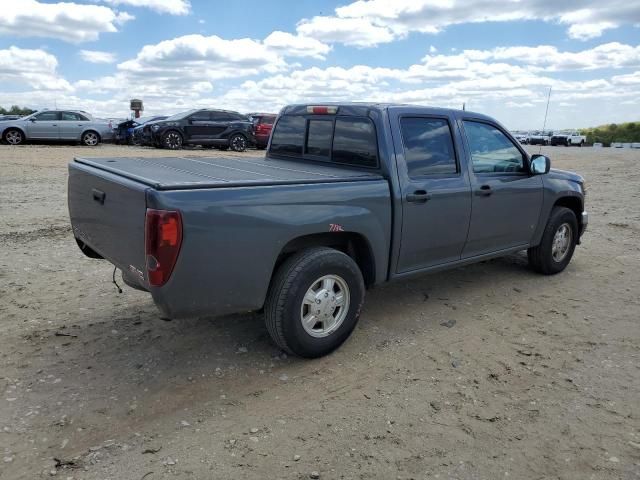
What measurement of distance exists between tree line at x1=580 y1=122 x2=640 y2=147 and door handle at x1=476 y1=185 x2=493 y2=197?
183 feet

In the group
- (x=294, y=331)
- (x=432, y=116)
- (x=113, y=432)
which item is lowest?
(x=113, y=432)

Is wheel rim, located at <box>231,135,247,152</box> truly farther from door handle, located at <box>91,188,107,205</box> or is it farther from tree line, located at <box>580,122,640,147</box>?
tree line, located at <box>580,122,640,147</box>

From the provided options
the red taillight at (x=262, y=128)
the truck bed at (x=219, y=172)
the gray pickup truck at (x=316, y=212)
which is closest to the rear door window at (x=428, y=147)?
the gray pickup truck at (x=316, y=212)

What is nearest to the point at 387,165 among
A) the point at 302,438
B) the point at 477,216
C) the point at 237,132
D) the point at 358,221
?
the point at 358,221

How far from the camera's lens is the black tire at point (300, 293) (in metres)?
3.68

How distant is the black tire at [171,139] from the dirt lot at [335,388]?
15473 mm

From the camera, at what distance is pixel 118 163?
4164 mm

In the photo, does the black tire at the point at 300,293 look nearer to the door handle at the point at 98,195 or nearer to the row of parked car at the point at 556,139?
the door handle at the point at 98,195

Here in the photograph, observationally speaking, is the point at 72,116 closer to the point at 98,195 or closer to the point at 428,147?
the point at 98,195

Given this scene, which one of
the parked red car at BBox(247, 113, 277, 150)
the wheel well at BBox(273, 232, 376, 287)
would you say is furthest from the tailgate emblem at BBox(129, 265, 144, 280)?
the parked red car at BBox(247, 113, 277, 150)

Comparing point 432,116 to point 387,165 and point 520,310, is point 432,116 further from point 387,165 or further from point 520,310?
point 520,310

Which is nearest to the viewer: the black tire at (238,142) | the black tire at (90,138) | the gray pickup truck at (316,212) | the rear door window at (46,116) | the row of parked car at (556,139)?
the gray pickup truck at (316,212)

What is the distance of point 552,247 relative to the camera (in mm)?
6039

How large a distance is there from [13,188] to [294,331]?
903 cm
